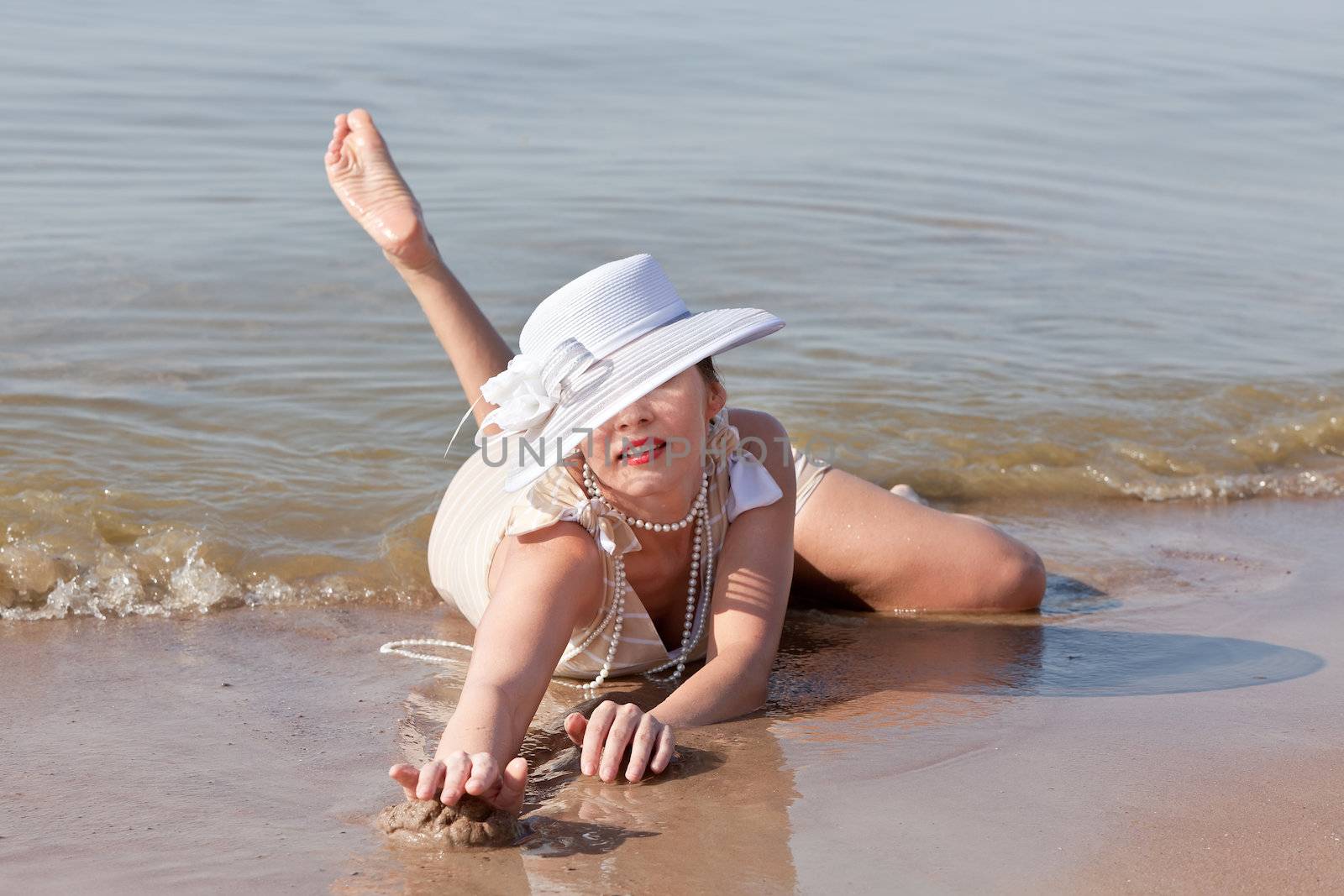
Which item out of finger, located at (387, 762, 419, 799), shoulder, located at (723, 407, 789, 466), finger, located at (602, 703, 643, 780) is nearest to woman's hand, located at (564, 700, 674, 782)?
finger, located at (602, 703, 643, 780)

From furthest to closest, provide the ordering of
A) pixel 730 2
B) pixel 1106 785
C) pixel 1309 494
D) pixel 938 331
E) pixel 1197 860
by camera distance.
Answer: pixel 730 2, pixel 938 331, pixel 1309 494, pixel 1106 785, pixel 1197 860

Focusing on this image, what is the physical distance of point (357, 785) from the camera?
2.85 m

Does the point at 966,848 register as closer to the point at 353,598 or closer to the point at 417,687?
the point at 417,687

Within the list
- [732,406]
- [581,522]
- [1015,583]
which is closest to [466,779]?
[581,522]

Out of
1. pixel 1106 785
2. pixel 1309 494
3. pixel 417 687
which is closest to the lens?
pixel 1106 785

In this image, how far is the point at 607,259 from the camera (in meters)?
7.55

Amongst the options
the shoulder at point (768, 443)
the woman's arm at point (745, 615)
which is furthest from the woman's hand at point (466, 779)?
the shoulder at point (768, 443)

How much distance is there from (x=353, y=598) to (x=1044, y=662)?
1.80 meters

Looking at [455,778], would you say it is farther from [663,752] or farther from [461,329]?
[461,329]

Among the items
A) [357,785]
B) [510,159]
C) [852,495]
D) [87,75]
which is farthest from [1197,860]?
[87,75]

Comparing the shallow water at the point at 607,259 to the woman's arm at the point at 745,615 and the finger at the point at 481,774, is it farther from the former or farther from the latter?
the finger at the point at 481,774

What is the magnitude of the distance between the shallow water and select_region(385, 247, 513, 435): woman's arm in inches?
24.2

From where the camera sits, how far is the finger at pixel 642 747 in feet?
8.87

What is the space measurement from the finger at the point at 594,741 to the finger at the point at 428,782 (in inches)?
12.2
